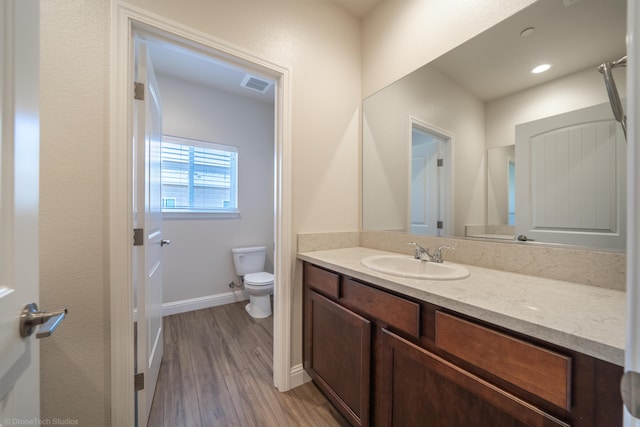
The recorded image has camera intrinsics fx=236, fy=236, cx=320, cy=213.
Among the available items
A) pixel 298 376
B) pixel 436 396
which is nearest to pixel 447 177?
pixel 436 396

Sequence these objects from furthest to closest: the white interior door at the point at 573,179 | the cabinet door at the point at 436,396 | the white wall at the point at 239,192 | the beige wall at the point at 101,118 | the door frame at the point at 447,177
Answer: the white wall at the point at 239,192, the door frame at the point at 447,177, the beige wall at the point at 101,118, the white interior door at the point at 573,179, the cabinet door at the point at 436,396

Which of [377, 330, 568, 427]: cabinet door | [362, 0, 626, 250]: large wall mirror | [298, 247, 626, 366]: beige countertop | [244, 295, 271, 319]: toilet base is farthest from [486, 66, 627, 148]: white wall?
[244, 295, 271, 319]: toilet base

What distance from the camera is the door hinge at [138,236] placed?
3.86 ft

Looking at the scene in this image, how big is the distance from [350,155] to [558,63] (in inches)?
44.8

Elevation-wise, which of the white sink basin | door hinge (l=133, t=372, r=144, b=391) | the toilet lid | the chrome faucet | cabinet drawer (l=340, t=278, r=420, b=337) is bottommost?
door hinge (l=133, t=372, r=144, b=391)

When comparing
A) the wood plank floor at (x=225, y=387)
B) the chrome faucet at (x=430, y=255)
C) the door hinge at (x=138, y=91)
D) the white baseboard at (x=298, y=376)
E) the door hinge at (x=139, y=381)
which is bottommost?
the wood plank floor at (x=225, y=387)

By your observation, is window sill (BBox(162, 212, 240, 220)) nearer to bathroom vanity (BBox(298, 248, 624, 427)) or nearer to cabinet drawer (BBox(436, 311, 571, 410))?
bathroom vanity (BBox(298, 248, 624, 427))

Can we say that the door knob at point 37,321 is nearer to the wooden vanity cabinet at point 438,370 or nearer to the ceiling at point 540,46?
the wooden vanity cabinet at point 438,370

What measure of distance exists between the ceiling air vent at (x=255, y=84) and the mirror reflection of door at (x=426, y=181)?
1825 millimetres

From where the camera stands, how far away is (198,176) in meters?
2.79

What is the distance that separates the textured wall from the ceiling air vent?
62.8 inches

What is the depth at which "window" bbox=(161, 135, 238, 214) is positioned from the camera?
2.60 m

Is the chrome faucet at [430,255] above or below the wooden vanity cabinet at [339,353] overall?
above

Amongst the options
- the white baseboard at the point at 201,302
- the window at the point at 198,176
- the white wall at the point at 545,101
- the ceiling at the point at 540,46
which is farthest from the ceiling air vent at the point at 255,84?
the white baseboard at the point at 201,302
